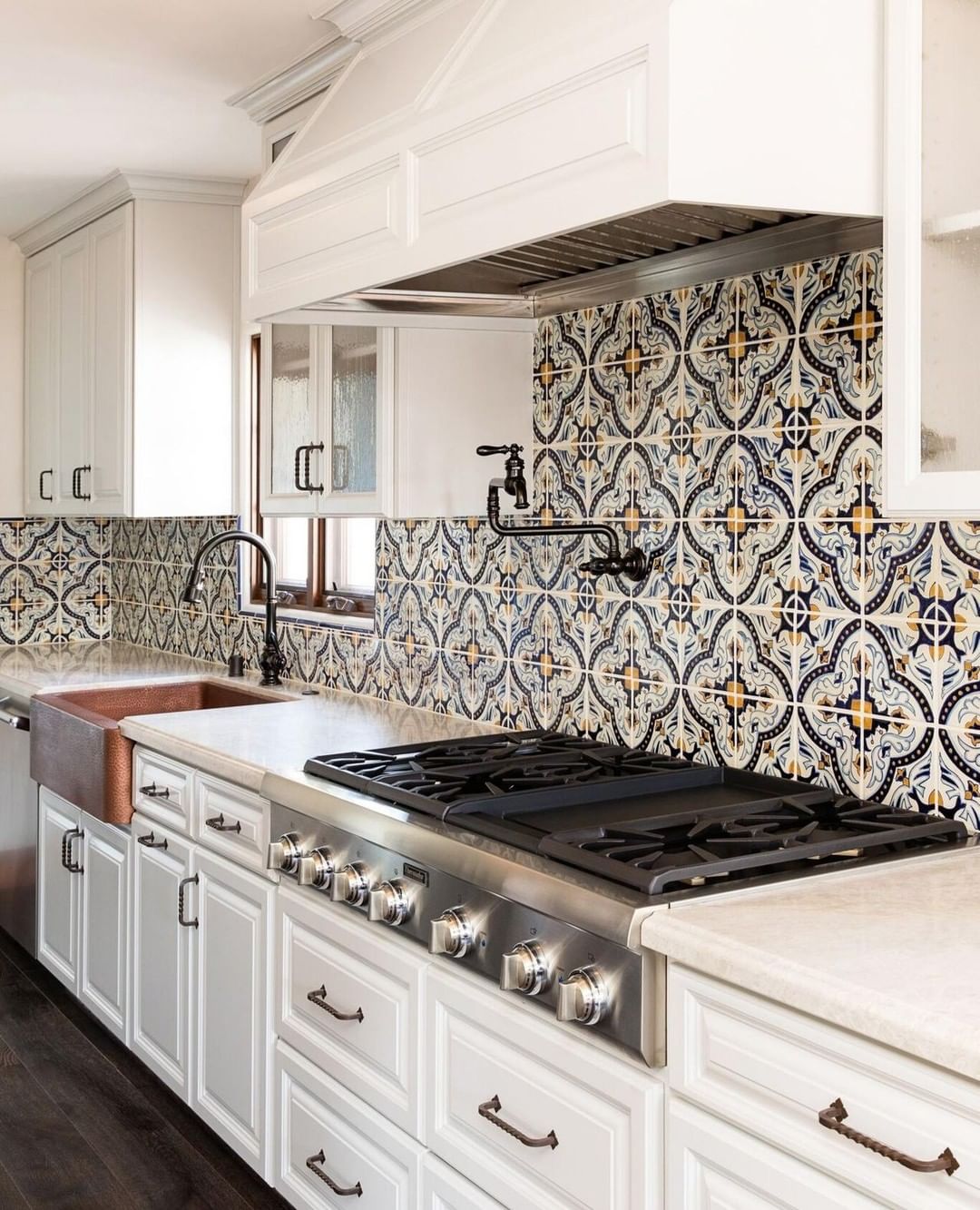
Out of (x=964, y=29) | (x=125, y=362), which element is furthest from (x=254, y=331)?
(x=964, y=29)

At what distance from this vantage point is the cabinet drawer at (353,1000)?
2162mm

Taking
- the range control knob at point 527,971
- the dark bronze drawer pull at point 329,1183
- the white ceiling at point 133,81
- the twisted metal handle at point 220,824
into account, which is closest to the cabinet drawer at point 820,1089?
the range control knob at point 527,971

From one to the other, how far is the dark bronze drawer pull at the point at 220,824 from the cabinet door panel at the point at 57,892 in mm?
976

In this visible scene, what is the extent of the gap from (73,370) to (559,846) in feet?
11.0

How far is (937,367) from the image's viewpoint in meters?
1.68

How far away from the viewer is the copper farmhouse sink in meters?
3.26

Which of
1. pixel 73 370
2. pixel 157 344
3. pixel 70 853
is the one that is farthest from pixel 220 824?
pixel 73 370

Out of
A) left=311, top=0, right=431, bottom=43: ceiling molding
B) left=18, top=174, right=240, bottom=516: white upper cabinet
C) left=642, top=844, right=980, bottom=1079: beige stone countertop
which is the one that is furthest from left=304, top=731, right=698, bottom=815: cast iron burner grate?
left=18, top=174, right=240, bottom=516: white upper cabinet

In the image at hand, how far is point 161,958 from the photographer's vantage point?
10.3 feet

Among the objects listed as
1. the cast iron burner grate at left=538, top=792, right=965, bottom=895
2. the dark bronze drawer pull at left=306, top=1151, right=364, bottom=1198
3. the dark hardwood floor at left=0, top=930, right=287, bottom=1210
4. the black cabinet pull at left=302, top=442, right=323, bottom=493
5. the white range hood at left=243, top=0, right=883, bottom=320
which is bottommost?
the dark hardwood floor at left=0, top=930, right=287, bottom=1210

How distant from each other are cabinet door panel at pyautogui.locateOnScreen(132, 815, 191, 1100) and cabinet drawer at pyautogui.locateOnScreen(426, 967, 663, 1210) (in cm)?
110

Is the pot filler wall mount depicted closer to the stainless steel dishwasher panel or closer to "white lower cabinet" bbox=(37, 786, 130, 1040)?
"white lower cabinet" bbox=(37, 786, 130, 1040)

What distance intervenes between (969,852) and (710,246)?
1099 mm

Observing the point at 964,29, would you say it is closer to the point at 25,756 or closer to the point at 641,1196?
the point at 641,1196
